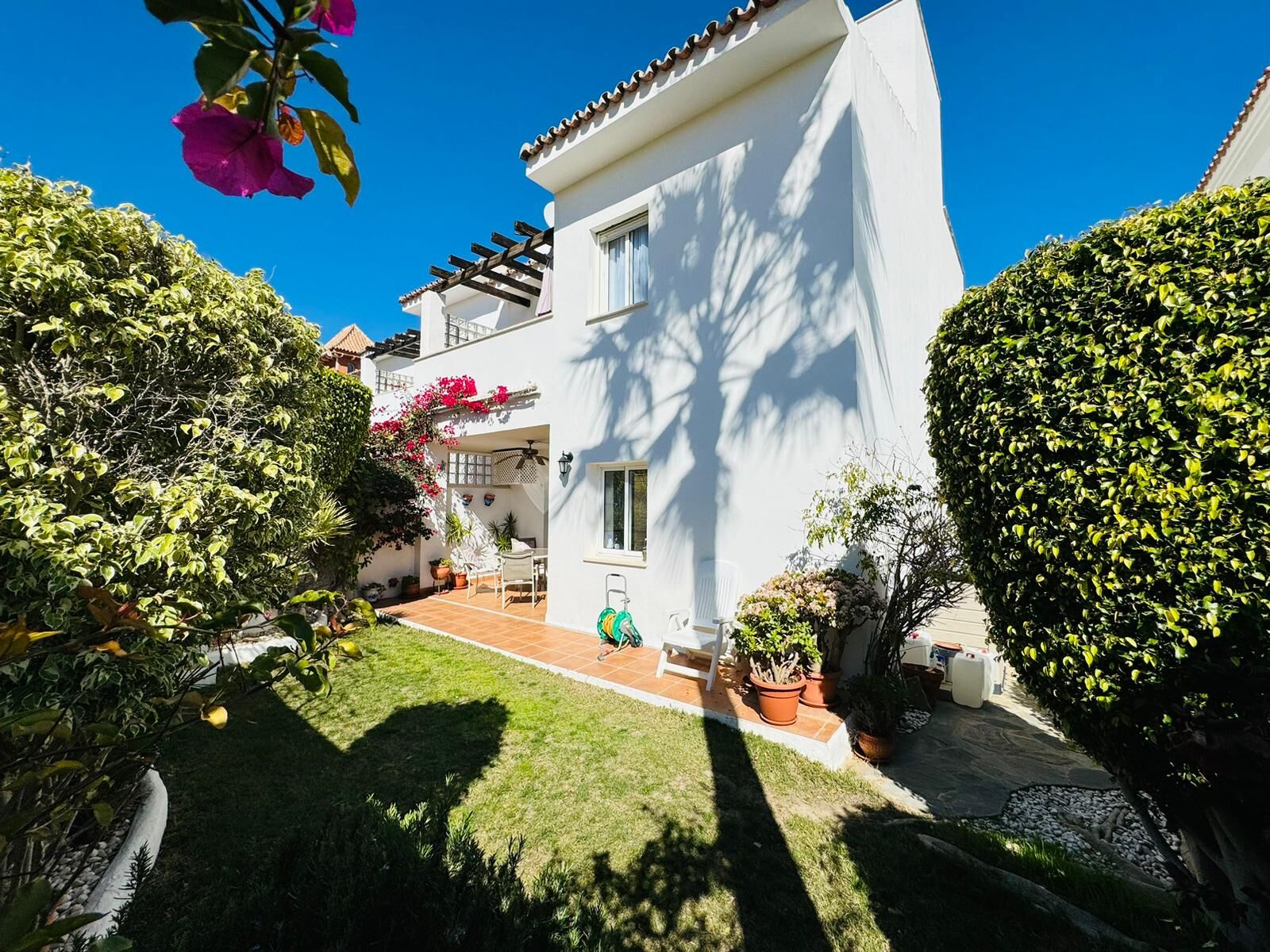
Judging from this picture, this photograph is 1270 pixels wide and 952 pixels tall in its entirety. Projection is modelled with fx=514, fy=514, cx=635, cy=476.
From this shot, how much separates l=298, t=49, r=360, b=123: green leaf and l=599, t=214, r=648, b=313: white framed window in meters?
8.46

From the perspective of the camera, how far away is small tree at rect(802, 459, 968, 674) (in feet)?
19.4

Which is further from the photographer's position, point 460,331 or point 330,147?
point 460,331

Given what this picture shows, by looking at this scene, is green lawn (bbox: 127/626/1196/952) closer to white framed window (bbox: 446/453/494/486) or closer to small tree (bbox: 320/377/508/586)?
small tree (bbox: 320/377/508/586)

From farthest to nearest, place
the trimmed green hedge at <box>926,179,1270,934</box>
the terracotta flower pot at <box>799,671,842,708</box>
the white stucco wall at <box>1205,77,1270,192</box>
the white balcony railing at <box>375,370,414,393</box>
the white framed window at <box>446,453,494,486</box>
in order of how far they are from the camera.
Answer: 1. the white framed window at <box>446,453,494,486</box>
2. the white balcony railing at <box>375,370,414,393</box>
3. the white stucco wall at <box>1205,77,1270,192</box>
4. the terracotta flower pot at <box>799,671,842,708</box>
5. the trimmed green hedge at <box>926,179,1270,934</box>

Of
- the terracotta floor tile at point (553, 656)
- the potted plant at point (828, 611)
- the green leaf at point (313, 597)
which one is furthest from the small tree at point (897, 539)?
the green leaf at point (313, 597)

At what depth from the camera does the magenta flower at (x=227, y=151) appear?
0.82 m

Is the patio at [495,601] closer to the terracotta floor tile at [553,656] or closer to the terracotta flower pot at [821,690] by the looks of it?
the terracotta floor tile at [553,656]

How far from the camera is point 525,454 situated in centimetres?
1411

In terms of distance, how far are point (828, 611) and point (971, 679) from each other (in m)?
2.71

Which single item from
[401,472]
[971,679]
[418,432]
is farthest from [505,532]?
[971,679]

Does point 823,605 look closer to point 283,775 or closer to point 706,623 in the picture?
point 706,623

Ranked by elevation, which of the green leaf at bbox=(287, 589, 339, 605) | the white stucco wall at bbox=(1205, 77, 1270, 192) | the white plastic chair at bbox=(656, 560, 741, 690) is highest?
the white stucco wall at bbox=(1205, 77, 1270, 192)

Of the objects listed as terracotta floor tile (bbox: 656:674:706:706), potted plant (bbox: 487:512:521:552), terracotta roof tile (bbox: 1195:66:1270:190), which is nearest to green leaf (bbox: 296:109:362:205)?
terracotta floor tile (bbox: 656:674:706:706)

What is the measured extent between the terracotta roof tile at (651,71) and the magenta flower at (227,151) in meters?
8.41
